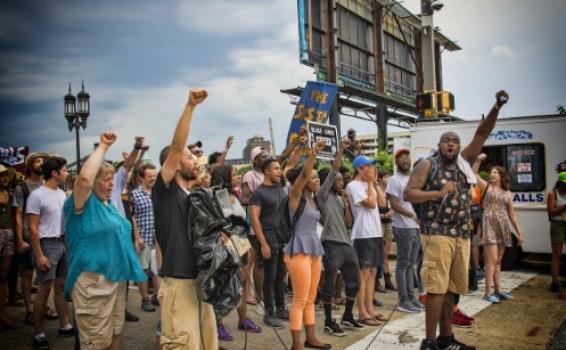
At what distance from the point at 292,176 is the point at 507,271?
576 centimetres

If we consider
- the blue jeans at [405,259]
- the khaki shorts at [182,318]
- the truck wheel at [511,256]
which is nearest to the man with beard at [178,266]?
the khaki shorts at [182,318]

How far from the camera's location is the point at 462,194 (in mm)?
4871

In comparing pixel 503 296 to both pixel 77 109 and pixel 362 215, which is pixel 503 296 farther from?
pixel 77 109

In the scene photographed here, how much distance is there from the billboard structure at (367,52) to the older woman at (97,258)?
15.3 metres

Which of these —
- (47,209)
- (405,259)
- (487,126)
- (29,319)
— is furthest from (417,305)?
(29,319)

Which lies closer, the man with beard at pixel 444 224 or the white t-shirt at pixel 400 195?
the man with beard at pixel 444 224

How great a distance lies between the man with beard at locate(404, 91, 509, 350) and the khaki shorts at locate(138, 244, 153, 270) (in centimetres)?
349

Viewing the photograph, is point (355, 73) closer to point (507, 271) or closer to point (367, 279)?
point (507, 271)

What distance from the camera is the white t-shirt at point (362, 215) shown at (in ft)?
20.9

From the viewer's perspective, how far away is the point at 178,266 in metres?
3.42

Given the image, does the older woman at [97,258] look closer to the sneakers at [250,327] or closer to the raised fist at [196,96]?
the raised fist at [196,96]

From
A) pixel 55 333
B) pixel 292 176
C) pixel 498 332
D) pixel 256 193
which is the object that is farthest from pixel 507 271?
pixel 55 333

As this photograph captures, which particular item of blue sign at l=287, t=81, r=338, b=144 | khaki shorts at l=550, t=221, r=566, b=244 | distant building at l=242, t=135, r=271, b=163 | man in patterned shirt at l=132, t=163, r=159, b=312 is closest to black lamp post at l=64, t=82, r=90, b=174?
distant building at l=242, t=135, r=271, b=163

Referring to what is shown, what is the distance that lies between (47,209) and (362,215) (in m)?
3.65
